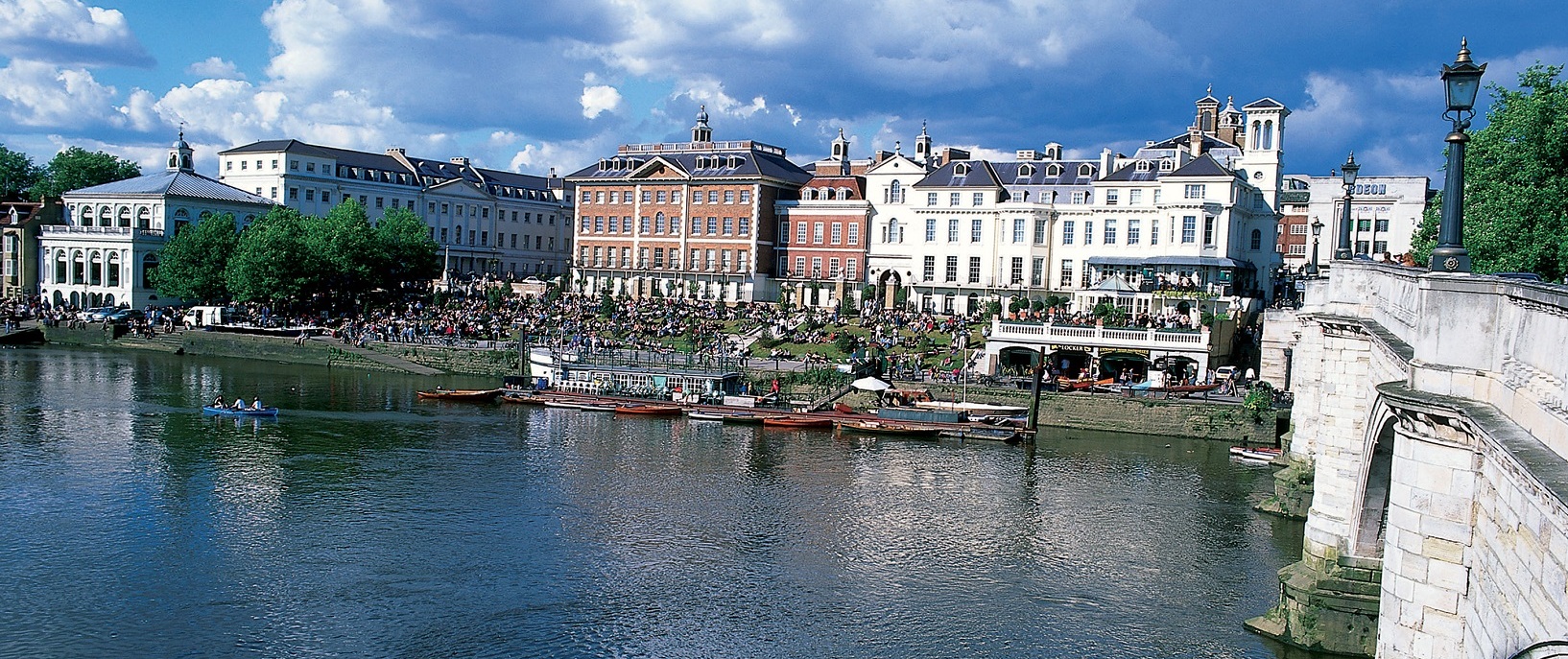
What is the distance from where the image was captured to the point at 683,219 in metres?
94.6

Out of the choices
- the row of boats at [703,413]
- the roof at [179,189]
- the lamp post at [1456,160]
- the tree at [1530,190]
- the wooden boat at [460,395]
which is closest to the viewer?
the lamp post at [1456,160]

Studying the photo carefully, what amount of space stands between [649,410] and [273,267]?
130ft

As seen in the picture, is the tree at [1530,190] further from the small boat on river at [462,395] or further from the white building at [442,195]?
the white building at [442,195]

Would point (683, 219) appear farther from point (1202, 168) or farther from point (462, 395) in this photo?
point (1202, 168)

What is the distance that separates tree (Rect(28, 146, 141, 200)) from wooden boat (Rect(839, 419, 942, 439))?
94.1 metres

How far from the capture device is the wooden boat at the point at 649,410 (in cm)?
5862

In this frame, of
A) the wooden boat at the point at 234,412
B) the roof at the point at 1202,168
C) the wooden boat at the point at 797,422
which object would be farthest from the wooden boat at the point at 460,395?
the roof at the point at 1202,168

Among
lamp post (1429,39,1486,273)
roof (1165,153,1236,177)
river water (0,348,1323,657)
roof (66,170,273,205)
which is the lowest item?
river water (0,348,1323,657)

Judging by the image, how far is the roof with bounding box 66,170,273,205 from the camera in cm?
9869

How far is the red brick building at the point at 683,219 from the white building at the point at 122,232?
28382 millimetres

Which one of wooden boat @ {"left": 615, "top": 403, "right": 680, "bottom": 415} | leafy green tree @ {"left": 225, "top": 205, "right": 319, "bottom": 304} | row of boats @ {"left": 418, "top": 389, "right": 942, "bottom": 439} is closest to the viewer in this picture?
row of boats @ {"left": 418, "top": 389, "right": 942, "bottom": 439}

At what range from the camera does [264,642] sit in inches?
965

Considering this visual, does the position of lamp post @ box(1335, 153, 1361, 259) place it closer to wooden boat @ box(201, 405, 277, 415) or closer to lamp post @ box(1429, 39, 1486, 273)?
lamp post @ box(1429, 39, 1486, 273)

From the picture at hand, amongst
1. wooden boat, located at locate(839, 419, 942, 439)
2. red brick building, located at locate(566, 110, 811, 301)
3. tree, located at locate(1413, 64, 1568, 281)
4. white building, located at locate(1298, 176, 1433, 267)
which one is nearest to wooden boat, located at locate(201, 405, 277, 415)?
wooden boat, located at locate(839, 419, 942, 439)
